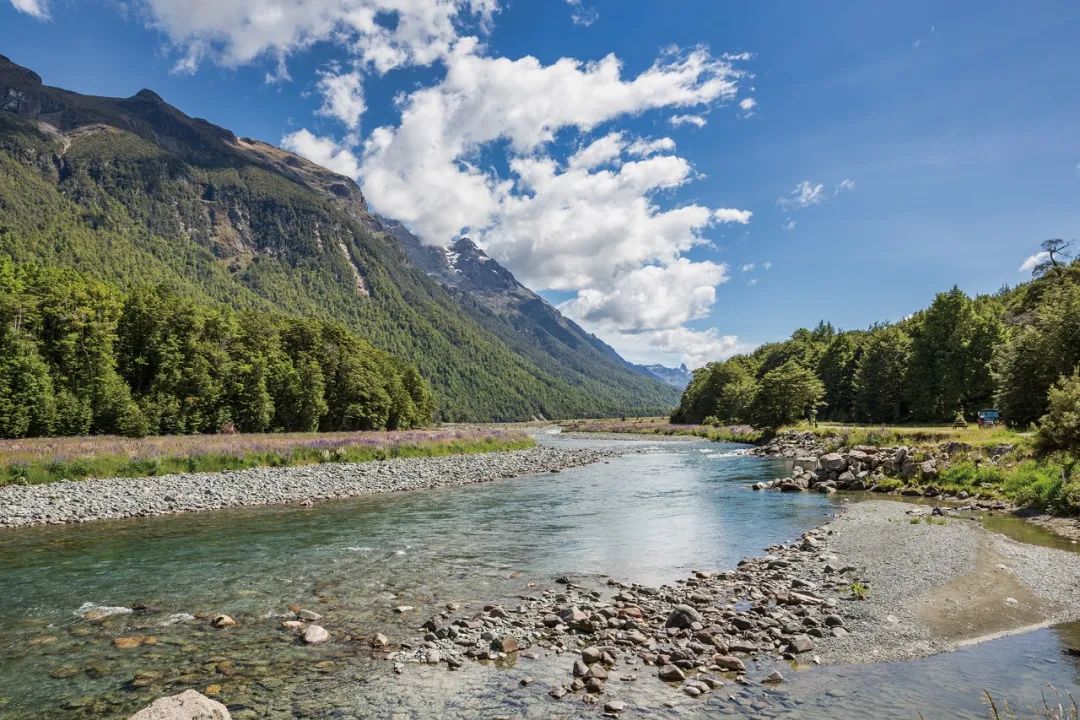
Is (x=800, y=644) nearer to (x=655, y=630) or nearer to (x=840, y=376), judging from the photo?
(x=655, y=630)

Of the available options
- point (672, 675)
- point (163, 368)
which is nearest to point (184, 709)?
point (672, 675)

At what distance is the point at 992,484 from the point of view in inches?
1117

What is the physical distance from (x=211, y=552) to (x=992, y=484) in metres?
35.6

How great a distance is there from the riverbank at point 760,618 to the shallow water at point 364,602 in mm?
466

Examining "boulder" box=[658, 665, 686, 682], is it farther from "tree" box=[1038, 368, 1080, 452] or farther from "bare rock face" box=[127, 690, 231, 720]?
"tree" box=[1038, 368, 1080, 452]

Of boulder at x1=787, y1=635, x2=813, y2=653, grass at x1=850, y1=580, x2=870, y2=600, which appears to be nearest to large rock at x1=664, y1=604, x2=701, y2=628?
boulder at x1=787, y1=635, x2=813, y2=653

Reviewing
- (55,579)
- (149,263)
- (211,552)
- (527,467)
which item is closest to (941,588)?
(211,552)

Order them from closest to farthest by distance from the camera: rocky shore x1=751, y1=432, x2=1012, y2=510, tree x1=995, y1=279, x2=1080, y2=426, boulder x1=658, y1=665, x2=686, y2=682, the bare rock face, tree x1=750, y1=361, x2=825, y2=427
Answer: the bare rock face < boulder x1=658, y1=665, x2=686, y2=682 < rocky shore x1=751, y1=432, x2=1012, y2=510 < tree x1=995, y1=279, x2=1080, y2=426 < tree x1=750, y1=361, x2=825, y2=427

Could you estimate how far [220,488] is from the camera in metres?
30.8

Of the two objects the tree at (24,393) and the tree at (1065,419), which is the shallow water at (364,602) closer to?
the tree at (1065,419)

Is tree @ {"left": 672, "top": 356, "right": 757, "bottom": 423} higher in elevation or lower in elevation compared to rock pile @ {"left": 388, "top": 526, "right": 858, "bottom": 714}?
higher

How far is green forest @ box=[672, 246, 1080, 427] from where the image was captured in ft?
127

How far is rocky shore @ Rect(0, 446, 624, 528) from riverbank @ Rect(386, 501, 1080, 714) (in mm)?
21341

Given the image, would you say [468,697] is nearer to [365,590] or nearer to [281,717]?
[281,717]
